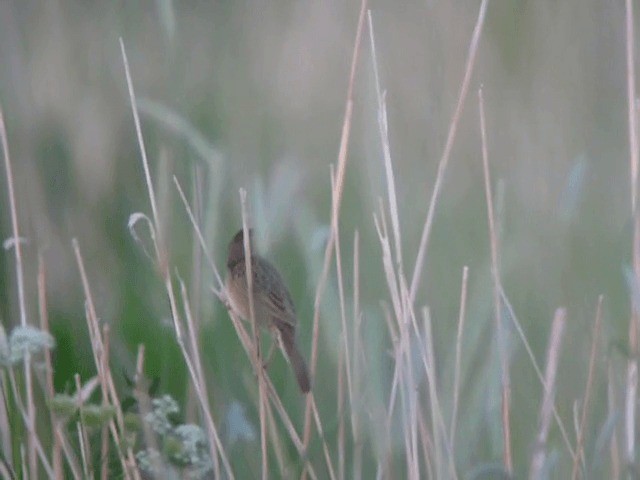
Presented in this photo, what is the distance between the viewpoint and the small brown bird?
4.63 feet

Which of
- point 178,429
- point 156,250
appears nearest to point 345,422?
point 178,429

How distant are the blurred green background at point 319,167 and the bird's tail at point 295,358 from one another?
2 centimetres

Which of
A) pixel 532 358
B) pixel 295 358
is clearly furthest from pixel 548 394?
pixel 295 358

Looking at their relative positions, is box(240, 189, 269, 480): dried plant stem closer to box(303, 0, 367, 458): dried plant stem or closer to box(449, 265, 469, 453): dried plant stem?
box(303, 0, 367, 458): dried plant stem

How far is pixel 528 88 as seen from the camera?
1.43m

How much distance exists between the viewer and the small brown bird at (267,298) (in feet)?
4.63

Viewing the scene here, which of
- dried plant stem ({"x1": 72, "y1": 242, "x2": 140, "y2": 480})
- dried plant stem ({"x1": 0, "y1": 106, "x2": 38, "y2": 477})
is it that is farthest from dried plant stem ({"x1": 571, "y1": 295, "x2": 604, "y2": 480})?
dried plant stem ({"x1": 0, "y1": 106, "x2": 38, "y2": 477})

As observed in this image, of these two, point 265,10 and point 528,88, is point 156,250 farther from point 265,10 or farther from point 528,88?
point 528,88

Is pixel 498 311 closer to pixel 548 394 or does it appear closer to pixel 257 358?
pixel 548 394

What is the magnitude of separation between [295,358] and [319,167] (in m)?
0.27

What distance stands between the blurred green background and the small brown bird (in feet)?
0.07

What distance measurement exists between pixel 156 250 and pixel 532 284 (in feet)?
1.74

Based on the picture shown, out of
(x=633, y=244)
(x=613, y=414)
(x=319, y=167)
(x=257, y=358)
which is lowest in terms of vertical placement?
(x=613, y=414)

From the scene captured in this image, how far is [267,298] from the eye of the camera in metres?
1.41
